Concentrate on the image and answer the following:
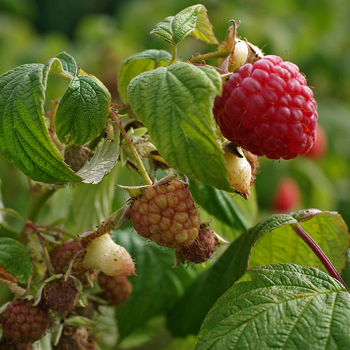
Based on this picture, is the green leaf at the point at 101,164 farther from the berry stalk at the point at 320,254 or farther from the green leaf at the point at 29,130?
the berry stalk at the point at 320,254

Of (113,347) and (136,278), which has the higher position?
(136,278)

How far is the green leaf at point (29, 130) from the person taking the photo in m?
0.56

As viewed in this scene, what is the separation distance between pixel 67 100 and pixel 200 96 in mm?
187

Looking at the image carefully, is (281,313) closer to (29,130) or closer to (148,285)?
(29,130)

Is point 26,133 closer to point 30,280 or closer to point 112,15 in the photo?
point 30,280

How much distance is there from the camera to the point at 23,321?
26.6 inches

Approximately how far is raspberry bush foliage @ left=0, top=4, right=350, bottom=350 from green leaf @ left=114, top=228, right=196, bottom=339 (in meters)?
0.25

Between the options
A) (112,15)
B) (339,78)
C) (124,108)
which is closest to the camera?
(124,108)

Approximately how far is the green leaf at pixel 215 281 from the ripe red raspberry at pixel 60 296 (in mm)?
270

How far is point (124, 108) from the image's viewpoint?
27.8 inches

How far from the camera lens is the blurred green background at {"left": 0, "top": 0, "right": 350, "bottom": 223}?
8.13 ft

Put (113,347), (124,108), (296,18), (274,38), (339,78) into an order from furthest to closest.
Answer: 1. (296,18)
2. (339,78)
3. (274,38)
4. (113,347)
5. (124,108)

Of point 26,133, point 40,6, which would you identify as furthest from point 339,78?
point 40,6

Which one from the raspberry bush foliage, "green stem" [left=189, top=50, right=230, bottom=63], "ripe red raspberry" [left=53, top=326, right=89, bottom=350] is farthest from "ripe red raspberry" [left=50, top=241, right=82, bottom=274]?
"green stem" [left=189, top=50, right=230, bottom=63]
